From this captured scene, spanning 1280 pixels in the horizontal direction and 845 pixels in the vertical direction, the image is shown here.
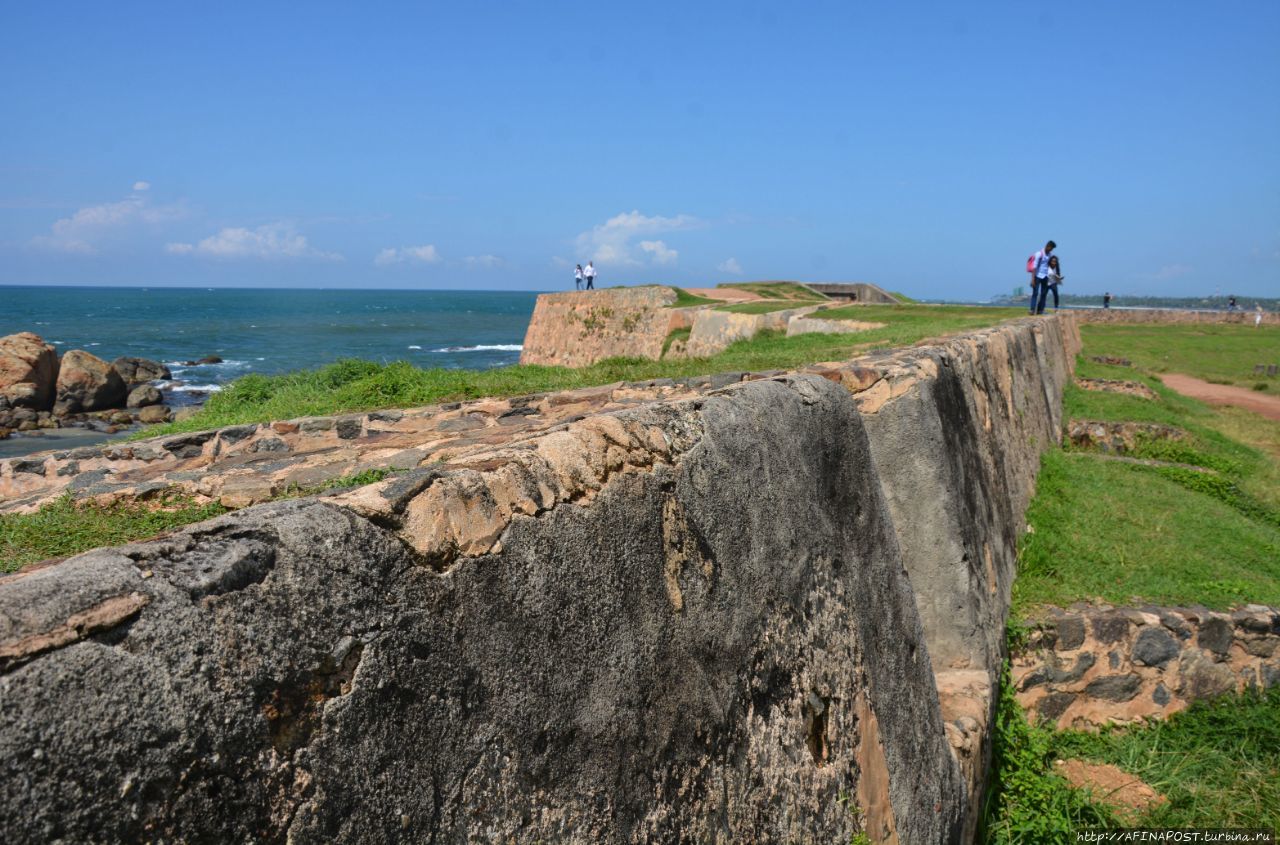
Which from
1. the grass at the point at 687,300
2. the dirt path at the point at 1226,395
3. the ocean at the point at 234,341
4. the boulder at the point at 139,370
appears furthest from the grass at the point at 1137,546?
the boulder at the point at 139,370

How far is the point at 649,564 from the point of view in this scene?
2.38m

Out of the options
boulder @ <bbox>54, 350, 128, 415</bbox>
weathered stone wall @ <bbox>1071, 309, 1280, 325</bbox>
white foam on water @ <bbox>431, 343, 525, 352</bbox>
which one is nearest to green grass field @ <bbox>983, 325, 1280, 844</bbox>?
boulder @ <bbox>54, 350, 128, 415</bbox>

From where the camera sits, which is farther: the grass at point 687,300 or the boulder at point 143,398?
Answer: the boulder at point 143,398

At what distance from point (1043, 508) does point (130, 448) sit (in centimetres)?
752

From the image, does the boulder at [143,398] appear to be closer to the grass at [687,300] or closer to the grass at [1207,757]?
the grass at [687,300]

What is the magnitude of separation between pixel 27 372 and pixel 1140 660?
77.7ft

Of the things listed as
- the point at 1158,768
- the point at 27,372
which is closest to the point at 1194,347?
the point at 1158,768

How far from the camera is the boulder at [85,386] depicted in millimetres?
22672

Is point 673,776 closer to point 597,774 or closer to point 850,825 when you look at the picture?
point 597,774

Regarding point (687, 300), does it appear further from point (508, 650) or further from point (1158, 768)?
point (508, 650)

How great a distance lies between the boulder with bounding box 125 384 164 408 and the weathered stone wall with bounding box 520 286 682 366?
1004 centimetres

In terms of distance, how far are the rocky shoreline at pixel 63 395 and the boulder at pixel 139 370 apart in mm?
3944

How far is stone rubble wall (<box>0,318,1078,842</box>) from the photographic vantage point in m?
1.27

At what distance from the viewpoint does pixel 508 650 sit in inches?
74.2
